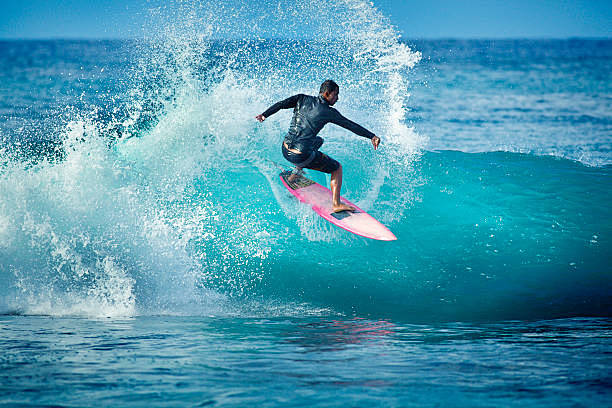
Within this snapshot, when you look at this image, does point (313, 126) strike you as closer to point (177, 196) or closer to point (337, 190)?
point (337, 190)

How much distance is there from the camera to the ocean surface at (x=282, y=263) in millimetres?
3996

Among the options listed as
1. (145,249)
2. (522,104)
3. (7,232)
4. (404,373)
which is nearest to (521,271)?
(404,373)

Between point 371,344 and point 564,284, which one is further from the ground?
point 564,284

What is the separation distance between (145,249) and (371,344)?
3.40 meters

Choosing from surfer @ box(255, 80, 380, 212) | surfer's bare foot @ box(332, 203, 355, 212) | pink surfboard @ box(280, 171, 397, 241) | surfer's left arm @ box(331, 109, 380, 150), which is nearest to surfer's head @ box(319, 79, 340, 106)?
surfer @ box(255, 80, 380, 212)

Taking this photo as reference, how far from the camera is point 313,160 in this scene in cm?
668

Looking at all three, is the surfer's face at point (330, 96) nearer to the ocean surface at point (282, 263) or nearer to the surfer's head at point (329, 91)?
the surfer's head at point (329, 91)

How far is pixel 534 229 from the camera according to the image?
7.50m

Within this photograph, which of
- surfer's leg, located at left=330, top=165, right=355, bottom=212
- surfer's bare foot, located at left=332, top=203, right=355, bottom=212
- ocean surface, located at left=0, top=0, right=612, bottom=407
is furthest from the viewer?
surfer's bare foot, located at left=332, top=203, right=355, bottom=212

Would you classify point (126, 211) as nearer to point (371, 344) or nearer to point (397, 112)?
point (371, 344)

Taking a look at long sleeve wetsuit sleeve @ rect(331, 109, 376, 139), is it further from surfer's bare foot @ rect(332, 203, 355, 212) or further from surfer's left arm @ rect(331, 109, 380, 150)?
surfer's bare foot @ rect(332, 203, 355, 212)

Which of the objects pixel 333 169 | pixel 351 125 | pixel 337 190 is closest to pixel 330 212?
pixel 337 190

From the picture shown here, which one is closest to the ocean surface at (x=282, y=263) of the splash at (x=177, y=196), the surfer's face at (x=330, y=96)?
the splash at (x=177, y=196)

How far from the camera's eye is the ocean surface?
400 cm
